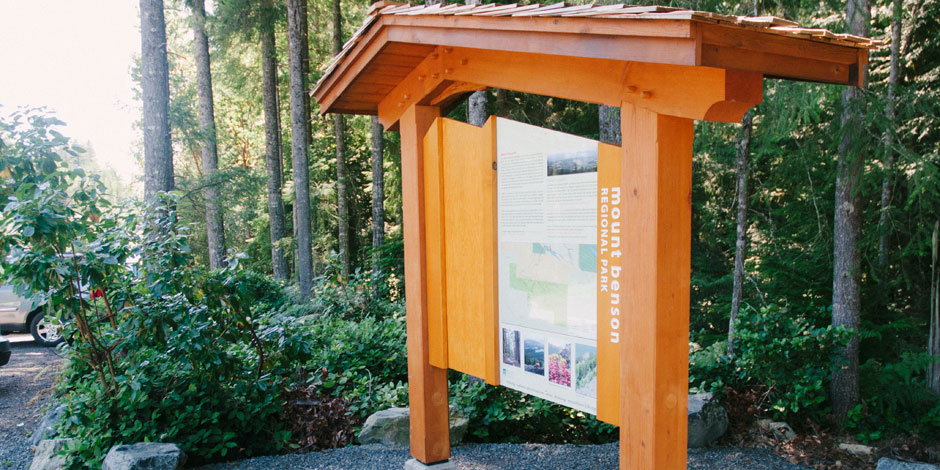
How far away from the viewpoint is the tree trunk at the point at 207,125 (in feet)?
38.7

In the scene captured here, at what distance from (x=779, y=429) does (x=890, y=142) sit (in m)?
3.81

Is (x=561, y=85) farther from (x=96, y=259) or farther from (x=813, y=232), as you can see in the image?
(x=813, y=232)

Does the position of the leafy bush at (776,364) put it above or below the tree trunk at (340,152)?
below

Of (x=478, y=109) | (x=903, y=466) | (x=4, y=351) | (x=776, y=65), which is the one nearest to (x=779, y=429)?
(x=903, y=466)

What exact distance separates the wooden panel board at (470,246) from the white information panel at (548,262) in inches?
2.5

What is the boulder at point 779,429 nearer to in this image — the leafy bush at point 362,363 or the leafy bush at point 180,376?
the leafy bush at point 362,363

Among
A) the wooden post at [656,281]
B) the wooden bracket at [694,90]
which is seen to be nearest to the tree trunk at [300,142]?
the wooden post at [656,281]

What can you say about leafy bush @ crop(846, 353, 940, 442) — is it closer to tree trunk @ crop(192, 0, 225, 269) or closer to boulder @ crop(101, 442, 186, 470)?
boulder @ crop(101, 442, 186, 470)

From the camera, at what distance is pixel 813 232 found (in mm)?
8477

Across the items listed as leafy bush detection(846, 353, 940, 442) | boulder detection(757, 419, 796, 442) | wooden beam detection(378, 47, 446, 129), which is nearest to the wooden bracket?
wooden beam detection(378, 47, 446, 129)

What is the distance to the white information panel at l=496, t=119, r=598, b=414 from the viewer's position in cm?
272

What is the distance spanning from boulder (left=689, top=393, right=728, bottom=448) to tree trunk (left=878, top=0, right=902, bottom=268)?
318cm

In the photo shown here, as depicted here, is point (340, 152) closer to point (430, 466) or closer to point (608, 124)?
point (608, 124)

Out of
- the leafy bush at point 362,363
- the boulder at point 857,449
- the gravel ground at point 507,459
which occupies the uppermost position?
the leafy bush at point 362,363
